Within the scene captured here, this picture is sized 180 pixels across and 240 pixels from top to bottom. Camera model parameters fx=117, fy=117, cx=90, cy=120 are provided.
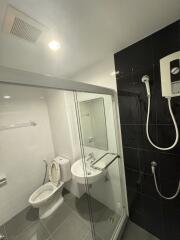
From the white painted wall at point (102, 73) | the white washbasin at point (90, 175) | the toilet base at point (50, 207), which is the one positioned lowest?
the toilet base at point (50, 207)

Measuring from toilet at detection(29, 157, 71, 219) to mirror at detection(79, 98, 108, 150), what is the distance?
745 mm

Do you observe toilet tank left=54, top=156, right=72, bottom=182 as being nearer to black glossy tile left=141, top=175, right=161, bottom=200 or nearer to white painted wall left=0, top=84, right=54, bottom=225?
white painted wall left=0, top=84, right=54, bottom=225

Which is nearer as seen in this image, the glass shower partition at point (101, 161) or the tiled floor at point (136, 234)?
the tiled floor at point (136, 234)

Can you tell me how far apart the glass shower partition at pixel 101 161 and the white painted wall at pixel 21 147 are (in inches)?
41.0

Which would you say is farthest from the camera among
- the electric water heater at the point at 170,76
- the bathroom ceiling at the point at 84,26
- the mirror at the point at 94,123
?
the mirror at the point at 94,123

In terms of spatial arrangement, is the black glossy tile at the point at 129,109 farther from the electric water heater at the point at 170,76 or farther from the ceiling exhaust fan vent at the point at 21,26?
the ceiling exhaust fan vent at the point at 21,26

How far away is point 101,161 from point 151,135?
785 mm

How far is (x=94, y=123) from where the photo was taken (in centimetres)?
173

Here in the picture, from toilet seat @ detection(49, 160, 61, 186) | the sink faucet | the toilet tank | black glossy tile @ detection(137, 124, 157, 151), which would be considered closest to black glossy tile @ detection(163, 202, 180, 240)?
black glossy tile @ detection(137, 124, 157, 151)

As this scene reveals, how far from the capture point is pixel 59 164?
6.75 feet

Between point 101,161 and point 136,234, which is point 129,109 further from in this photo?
point 136,234

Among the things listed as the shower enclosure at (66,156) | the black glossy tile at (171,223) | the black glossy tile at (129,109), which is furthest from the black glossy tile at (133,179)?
the black glossy tile at (129,109)

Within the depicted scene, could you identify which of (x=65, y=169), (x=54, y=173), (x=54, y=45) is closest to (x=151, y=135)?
(x=54, y=45)

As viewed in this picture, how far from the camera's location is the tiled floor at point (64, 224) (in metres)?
1.56
